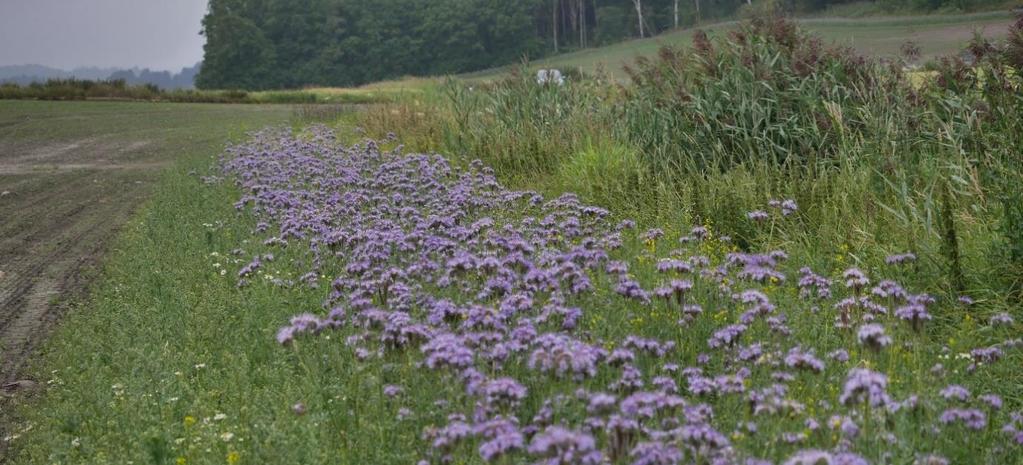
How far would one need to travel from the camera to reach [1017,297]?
19.0ft

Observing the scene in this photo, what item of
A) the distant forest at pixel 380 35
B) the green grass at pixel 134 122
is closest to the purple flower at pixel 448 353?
the green grass at pixel 134 122

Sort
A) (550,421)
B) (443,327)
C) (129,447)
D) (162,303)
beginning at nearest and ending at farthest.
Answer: (550,421) → (443,327) → (129,447) → (162,303)

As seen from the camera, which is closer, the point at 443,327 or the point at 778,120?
the point at 443,327

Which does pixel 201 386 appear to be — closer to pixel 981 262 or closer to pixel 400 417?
pixel 400 417

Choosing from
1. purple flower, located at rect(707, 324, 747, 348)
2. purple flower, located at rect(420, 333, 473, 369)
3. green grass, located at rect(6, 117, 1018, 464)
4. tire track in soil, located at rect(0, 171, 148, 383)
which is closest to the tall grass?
green grass, located at rect(6, 117, 1018, 464)

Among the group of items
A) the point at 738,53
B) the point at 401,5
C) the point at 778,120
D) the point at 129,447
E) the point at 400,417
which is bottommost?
the point at 129,447

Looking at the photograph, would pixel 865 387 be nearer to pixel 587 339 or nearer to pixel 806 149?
pixel 587 339

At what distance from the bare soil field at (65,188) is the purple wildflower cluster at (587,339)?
196cm

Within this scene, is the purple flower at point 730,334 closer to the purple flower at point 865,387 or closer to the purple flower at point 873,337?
the purple flower at point 873,337

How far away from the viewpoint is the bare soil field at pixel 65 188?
7398 mm

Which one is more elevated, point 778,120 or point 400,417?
point 778,120

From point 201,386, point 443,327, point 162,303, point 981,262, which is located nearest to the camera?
point 443,327

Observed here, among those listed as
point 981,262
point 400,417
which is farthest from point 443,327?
point 981,262

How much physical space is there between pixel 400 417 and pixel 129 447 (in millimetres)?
1673
